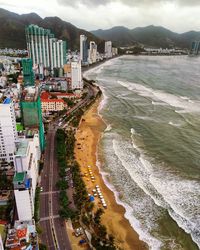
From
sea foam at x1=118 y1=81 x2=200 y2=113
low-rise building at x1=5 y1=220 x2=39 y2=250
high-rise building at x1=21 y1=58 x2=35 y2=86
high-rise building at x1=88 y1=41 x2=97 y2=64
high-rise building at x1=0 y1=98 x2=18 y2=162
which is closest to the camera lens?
low-rise building at x1=5 y1=220 x2=39 y2=250

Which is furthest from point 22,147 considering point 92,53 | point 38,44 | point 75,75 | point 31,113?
point 92,53

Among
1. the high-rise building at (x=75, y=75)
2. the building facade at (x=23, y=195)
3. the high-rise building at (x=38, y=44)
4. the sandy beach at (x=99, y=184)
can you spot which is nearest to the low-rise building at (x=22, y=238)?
the building facade at (x=23, y=195)

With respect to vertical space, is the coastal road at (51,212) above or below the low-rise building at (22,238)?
below

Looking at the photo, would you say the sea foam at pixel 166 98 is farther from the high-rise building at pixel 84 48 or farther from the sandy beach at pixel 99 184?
the high-rise building at pixel 84 48

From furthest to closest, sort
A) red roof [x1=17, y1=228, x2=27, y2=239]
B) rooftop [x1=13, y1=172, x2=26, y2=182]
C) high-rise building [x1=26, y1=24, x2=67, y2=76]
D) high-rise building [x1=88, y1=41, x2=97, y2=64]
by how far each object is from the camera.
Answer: high-rise building [x1=88, y1=41, x2=97, y2=64], high-rise building [x1=26, y1=24, x2=67, y2=76], rooftop [x1=13, y1=172, x2=26, y2=182], red roof [x1=17, y1=228, x2=27, y2=239]

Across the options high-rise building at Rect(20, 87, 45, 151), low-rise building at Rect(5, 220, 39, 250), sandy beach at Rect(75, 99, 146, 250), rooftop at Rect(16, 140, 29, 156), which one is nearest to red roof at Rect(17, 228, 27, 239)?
low-rise building at Rect(5, 220, 39, 250)

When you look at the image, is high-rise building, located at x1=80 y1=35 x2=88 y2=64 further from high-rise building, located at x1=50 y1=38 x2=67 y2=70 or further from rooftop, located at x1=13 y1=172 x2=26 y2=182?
rooftop, located at x1=13 y1=172 x2=26 y2=182

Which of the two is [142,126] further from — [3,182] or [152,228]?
[3,182]

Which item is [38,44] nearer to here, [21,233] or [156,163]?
[156,163]
